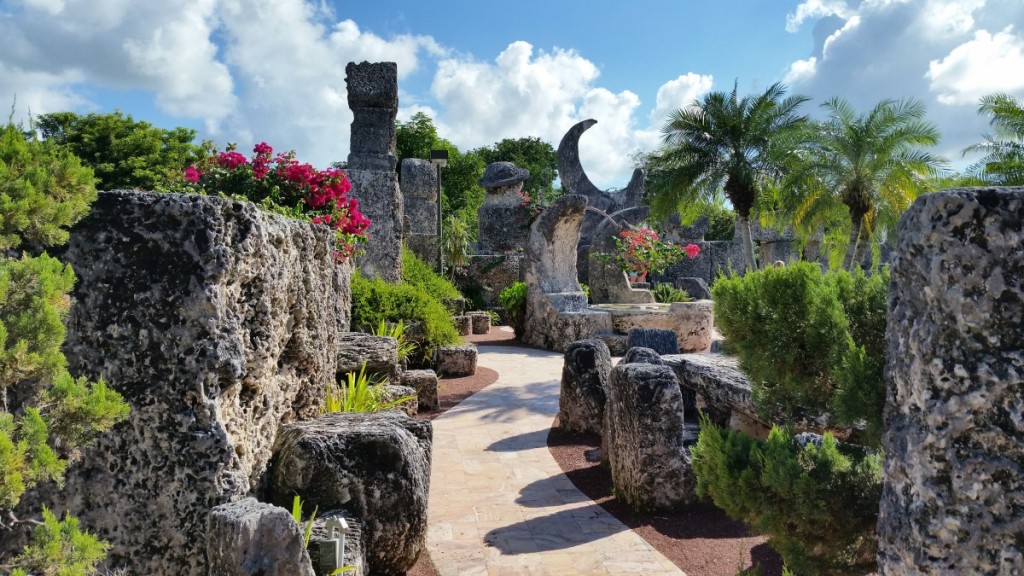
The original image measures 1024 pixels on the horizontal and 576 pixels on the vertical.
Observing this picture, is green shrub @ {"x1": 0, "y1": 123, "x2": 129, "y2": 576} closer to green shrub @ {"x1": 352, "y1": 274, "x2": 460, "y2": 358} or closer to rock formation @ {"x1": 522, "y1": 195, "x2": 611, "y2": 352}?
green shrub @ {"x1": 352, "y1": 274, "x2": 460, "y2": 358}

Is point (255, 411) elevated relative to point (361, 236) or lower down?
lower down

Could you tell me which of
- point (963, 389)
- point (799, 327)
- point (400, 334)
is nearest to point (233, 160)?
point (400, 334)

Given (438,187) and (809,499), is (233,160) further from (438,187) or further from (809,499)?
(438,187)

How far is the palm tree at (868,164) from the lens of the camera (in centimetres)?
1320

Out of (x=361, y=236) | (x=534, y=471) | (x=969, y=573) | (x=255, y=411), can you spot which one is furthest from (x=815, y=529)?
(x=361, y=236)

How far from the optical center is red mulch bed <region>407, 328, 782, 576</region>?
4.00 m

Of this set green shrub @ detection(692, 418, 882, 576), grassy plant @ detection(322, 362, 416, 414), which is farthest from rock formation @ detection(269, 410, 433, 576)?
green shrub @ detection(692, 418, 882, 576)

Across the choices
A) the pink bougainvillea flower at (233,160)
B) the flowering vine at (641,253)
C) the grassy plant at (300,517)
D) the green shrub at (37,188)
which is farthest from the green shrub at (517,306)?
the green shrub at (37,188)

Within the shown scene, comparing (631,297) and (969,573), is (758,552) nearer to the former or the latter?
(969,573)

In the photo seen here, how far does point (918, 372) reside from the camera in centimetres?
186

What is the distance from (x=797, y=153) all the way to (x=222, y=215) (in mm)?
13919

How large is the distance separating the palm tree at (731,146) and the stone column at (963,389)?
13182 millimetres

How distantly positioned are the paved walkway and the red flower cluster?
2.50m

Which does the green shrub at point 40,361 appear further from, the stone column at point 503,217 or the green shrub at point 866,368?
the stone column at point 503,217
